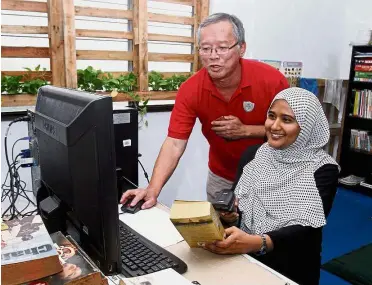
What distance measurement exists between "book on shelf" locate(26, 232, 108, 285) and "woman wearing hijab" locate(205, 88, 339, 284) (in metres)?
0.64

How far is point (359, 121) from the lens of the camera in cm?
421

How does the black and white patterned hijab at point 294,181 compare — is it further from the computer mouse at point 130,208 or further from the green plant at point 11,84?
the green plant at point 11,84

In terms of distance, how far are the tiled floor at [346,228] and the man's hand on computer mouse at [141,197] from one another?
136 cm

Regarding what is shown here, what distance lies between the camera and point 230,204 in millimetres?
1188

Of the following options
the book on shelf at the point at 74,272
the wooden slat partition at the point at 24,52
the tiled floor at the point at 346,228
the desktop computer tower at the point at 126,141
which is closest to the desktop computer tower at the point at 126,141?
the desktop computer tower at the point at 126,141

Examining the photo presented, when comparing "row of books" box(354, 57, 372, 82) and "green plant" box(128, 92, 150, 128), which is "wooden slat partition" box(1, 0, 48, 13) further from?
"row of books" box(354, 57, 372, 82)

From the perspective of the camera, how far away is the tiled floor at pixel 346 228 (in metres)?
2.61

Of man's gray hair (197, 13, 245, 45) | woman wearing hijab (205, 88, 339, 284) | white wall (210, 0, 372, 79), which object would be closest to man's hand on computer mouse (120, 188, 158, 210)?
woman wearing hijab (205, 88, 339, 284)

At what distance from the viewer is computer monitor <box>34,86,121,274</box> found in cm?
73

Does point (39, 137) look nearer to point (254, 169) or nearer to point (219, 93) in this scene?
point (254, 169)

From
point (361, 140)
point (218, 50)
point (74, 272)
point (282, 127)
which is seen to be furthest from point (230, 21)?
point (361, 140)

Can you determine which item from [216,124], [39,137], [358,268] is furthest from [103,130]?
[358,268]

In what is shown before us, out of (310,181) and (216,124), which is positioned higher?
(216,124)

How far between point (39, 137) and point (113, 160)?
40 centimetres
